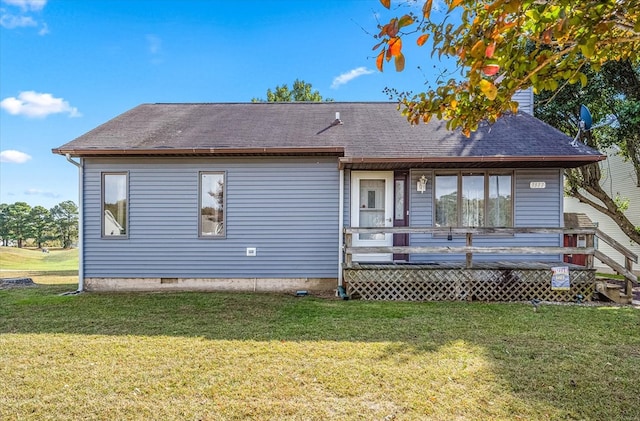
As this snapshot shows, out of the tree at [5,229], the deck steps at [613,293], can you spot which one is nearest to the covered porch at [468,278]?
the deck steps at [613,293]

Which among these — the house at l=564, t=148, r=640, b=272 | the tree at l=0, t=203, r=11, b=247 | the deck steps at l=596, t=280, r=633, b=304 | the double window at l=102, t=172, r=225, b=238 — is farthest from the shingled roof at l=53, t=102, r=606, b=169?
the tree at l=0, t=203, r=11, b=247

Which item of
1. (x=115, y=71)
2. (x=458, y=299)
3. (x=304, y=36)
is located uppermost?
(x=304, y=36)

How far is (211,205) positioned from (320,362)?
4735mm

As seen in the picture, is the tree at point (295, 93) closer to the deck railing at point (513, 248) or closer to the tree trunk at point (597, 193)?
the tree trunk at point (597, 193)

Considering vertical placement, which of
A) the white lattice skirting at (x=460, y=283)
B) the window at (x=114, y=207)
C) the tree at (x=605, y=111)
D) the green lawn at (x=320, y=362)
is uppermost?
the tree at (x=605, y=111)

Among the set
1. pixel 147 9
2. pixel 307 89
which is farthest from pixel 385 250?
pixel 307 89

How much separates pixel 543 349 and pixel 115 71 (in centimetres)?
1656

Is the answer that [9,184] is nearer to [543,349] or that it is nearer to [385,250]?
[385,250]

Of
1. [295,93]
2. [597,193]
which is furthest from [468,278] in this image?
[295,93]

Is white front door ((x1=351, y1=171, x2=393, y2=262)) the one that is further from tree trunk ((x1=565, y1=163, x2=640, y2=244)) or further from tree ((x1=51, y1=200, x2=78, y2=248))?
tree ((x1=51, y1=200, x2=78, y2=248))

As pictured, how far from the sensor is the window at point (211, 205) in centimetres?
704

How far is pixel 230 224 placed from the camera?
699cm

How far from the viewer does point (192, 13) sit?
1163 cm

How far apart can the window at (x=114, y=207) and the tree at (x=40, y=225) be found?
4022 centimetres
